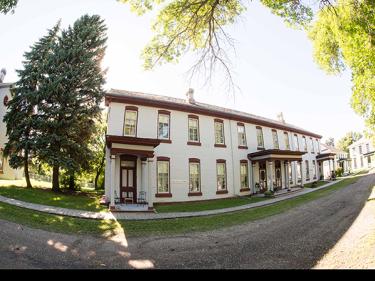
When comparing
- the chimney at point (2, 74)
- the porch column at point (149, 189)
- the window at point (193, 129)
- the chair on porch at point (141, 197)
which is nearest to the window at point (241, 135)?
the window at point (193, 129)

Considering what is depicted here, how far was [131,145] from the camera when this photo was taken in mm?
14453

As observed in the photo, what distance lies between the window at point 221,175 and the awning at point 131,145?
6901 millimetres

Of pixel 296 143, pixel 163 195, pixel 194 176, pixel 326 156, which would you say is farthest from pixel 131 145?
pixel 326 156

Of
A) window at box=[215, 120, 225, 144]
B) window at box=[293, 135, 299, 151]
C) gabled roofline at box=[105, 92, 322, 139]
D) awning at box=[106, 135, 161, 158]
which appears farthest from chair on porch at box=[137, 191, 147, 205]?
window at box=[293, 135, 299, 151]

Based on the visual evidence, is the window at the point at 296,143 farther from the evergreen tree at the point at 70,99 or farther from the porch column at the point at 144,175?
the evergreen tree at the point at 70,99

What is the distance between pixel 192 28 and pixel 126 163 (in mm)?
10094

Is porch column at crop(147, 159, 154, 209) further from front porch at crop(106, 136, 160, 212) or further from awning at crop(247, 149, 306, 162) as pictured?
awning at crop(247, 149, 306, 162)

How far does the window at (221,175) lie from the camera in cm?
1962

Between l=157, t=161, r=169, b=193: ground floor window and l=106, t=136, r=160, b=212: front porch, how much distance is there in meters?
1.38

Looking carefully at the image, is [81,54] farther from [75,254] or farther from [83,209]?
[75,254]

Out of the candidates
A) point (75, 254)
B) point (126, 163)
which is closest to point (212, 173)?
point (126, 163)

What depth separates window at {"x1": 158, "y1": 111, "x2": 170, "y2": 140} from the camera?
17337 mm

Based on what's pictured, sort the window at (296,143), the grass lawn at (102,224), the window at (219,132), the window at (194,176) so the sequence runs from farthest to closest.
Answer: the window at (296,143)
the window at (219,132)
the window at (194,176)
the grass lawn at (102,224)

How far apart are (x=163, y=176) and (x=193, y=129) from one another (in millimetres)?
4445
